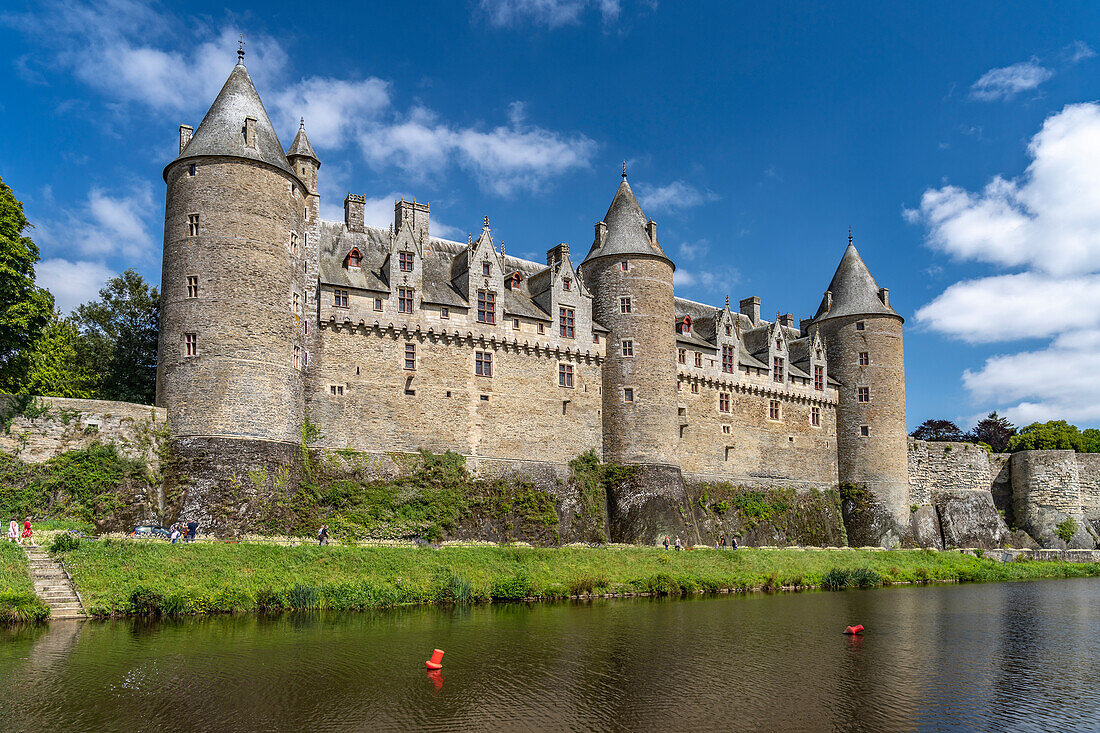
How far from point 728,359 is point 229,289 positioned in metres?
29.2

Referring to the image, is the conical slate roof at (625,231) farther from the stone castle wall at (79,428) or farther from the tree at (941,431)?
the tree at (941,431)

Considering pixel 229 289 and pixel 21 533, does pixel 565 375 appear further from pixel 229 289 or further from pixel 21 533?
pixel 21 533

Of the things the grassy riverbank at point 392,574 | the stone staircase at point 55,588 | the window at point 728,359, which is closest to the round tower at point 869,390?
the window at point 728,359

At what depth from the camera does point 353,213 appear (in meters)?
42.9

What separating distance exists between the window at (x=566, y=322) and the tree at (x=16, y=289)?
22.9 meters

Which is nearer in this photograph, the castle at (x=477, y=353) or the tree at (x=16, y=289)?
the tree at (x=16, y=289)

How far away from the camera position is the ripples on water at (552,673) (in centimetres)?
1603

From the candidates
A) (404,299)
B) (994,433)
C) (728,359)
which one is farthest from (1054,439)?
(404,299)

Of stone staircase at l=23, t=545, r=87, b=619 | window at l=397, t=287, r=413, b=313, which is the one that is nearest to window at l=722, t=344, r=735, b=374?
window at l=397, t=287, r=413, b=313

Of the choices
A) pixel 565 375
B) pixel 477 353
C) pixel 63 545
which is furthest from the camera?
pixel 565 375

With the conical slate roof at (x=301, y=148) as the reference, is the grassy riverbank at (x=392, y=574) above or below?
below

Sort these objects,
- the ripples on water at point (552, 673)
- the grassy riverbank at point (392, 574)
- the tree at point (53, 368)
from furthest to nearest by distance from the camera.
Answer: the tree at point (53, 368) < the grassy riverbank at point (392, 574) < the ripples on water at point (552, 673)

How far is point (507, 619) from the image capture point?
2650 centimetres

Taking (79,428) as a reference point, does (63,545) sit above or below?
below
